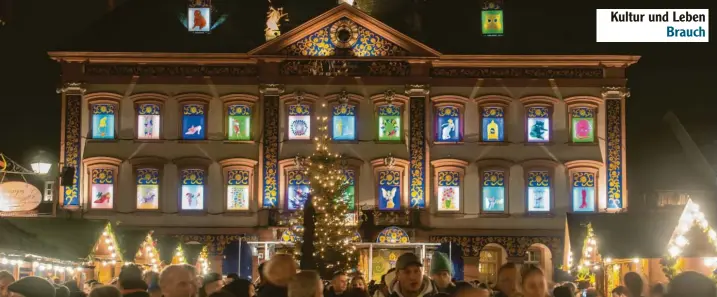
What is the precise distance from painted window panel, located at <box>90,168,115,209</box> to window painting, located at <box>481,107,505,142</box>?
1343 cm

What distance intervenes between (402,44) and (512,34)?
451cm

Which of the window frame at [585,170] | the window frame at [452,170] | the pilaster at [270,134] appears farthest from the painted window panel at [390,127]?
the window frame at [585,170]

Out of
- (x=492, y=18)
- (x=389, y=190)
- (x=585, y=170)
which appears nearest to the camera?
A: (x=389, y=190)

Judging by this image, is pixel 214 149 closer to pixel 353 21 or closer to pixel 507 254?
pixel 353 21

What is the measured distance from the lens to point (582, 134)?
153ft

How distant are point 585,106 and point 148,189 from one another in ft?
52.2

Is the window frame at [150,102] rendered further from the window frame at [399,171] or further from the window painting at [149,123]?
the window frame at [399,171]

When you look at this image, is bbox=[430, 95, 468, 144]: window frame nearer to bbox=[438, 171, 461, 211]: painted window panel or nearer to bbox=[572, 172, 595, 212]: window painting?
bbox=[438, 171, 461, 211]: painted window panel

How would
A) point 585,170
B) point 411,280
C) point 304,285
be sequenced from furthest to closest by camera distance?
point 585,170 → point 411,280 → point 304,285

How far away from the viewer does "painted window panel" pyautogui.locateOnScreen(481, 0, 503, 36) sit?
4781 cm

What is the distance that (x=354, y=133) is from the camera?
46.5 metres

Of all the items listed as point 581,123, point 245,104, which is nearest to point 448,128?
point 581,123

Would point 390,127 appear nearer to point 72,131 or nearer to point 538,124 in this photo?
point 538,124

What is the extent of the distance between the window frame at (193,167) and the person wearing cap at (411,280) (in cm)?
3404
